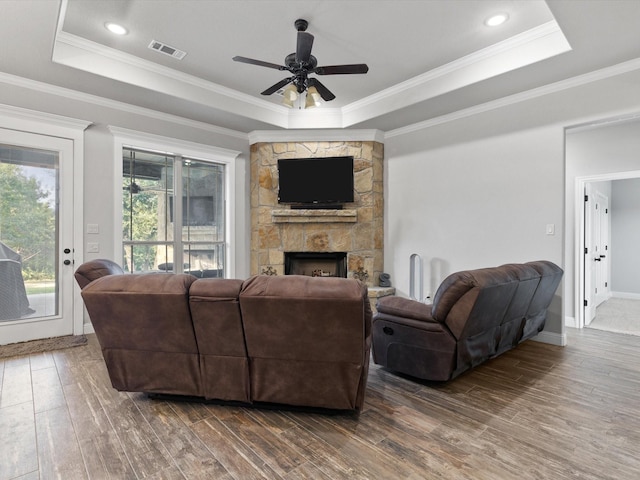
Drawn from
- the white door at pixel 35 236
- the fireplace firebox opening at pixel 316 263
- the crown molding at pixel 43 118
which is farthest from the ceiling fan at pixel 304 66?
the fireplace firebox opening at pixel 316 263

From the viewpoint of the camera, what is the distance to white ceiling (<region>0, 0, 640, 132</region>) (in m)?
2.85

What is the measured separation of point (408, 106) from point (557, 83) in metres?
1.60

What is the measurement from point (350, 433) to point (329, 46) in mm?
3505

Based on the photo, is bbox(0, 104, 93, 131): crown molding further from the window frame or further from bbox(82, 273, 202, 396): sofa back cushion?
bbox(82, 273, 202, 396): sofa back cushion

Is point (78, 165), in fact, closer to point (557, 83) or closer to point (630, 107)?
point (557, 83)

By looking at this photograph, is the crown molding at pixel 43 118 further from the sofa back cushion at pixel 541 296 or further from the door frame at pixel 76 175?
the sofa back cushion at pixel 541 296

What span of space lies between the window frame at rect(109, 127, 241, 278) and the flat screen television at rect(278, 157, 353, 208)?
83 cm

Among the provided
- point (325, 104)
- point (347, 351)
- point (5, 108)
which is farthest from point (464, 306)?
point (5, 108)

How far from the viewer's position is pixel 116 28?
10.4 feet

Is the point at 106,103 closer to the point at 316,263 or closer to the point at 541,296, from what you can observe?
the point at 316,263

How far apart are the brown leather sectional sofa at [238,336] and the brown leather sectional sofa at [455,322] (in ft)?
2.13

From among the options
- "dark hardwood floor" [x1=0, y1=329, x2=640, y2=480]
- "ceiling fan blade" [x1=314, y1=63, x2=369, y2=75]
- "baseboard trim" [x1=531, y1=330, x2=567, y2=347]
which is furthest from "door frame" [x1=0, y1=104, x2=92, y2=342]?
"baseboard trim" [x1=531, y1=330, x2=567, y2=347]

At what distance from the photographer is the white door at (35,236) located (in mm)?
3615

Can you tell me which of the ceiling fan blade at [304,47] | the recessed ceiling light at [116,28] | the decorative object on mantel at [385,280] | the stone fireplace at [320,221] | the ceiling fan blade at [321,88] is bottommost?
the decorative object on mantel at [385,280]
